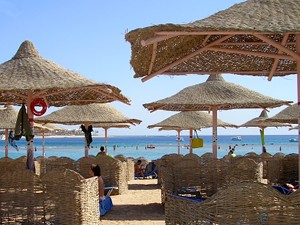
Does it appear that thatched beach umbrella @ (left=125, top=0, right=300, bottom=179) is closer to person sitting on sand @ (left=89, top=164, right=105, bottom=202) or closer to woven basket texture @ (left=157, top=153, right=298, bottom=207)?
woven basket texture @ (left=157, top=153, right=298, bottom=207)

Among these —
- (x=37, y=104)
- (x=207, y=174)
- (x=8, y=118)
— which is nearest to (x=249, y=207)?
(x=207, y=174)

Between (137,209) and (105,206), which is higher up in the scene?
(105,206)

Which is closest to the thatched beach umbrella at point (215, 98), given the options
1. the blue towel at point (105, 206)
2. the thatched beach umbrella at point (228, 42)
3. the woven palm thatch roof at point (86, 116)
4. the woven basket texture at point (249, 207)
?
the blue towel at point (105, 206)

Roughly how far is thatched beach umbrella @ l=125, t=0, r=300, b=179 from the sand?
2577mm

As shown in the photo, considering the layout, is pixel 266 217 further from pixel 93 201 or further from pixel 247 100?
pixel 247 100

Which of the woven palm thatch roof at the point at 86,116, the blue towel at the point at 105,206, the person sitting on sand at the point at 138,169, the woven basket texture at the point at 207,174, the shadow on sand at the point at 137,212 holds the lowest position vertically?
the shadow on sand at the point at 137,212

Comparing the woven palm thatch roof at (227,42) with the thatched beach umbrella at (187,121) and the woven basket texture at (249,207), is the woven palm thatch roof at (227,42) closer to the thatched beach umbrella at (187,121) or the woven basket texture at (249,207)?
the woven basket texture at (249,207)

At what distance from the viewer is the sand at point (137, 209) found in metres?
7.80

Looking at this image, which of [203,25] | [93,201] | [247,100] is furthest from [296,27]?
[247,100]

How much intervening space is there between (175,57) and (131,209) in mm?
4017

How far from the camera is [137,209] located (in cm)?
904

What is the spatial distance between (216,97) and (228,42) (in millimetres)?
5059

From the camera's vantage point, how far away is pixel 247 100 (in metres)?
10.5

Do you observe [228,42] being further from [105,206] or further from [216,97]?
[216,97]
